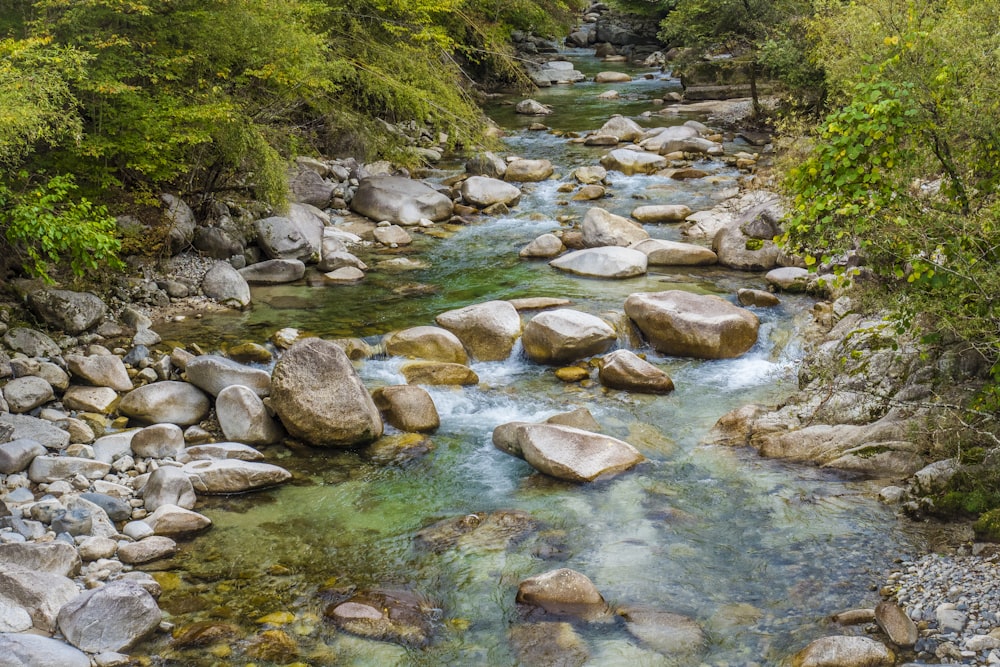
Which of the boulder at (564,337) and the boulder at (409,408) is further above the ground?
the boulder at (564,337)

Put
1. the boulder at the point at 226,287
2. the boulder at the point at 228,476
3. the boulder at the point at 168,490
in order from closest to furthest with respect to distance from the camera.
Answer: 1. the boulder at the point at 168,490
2. the boulder at the point at 228,476
3. the boulder at the point at 226,287

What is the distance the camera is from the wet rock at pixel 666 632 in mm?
5168

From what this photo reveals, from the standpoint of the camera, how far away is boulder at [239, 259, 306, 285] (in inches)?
473

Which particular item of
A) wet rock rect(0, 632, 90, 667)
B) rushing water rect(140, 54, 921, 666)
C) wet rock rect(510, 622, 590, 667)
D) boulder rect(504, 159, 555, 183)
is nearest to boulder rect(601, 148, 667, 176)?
boulder rect(504, 159, 555, 183)

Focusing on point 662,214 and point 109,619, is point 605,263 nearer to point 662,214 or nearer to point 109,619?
point 662,214

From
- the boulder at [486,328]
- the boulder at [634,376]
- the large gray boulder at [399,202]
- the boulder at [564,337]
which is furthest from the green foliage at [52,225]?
the large gray boulder at [399,202]

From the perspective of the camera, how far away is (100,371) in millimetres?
8586

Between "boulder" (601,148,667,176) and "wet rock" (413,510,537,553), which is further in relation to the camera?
"boulder" (601,148,667,176)

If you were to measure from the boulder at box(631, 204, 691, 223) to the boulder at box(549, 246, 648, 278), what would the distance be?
7.47 feet

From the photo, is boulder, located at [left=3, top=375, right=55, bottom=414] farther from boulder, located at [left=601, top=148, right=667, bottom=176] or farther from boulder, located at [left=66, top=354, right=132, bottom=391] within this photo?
boulder, located at [left=601, top=148, right=667, bottom=176]

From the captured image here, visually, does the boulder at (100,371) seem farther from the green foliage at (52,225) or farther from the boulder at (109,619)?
the boulder at (109,619)

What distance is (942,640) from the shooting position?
4758 mm

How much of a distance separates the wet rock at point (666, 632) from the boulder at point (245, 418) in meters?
3.82

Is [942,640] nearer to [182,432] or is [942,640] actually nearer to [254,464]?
[254,464]
